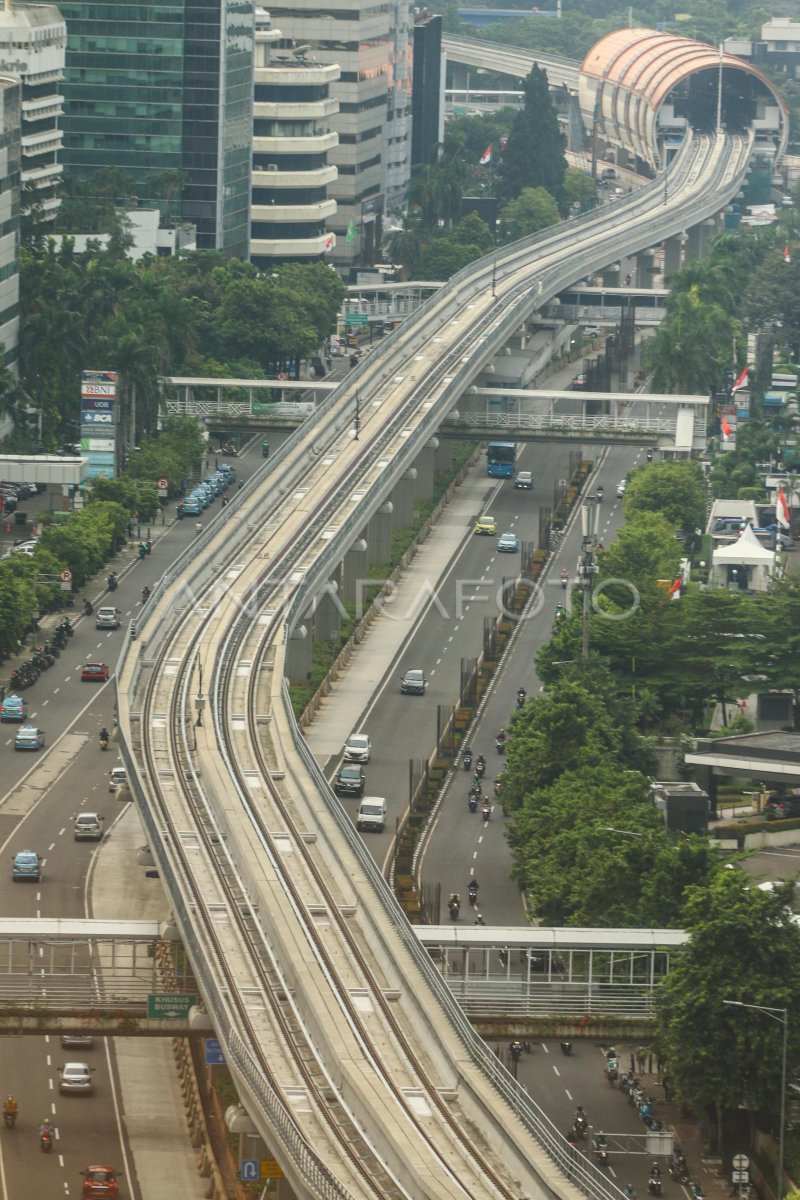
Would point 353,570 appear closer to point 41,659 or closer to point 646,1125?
point 41,659

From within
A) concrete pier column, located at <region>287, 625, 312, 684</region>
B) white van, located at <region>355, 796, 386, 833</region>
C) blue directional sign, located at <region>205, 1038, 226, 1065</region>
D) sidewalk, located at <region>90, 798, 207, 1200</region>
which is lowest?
sidewalk, located at <region>90, 798, 207, 1200</region>

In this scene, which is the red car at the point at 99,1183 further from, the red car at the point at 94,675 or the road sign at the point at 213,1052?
the red car at the point at 94,675

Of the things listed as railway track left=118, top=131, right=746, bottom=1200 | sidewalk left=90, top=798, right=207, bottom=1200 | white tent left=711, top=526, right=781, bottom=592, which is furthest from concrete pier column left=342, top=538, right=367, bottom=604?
sidewalk left=90, top=798, right=207, bottom=1200

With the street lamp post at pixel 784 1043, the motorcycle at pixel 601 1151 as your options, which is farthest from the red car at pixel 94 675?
the street lamp post at pixel 784 1043

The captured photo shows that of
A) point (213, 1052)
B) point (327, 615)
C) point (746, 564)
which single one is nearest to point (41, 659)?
point (327, 615)

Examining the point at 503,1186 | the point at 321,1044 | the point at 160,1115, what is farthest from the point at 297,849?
the point at 503,1186

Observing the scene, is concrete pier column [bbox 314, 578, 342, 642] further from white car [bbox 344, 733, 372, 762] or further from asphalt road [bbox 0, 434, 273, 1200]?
white car [bbox 344, 733, 372, 762]
